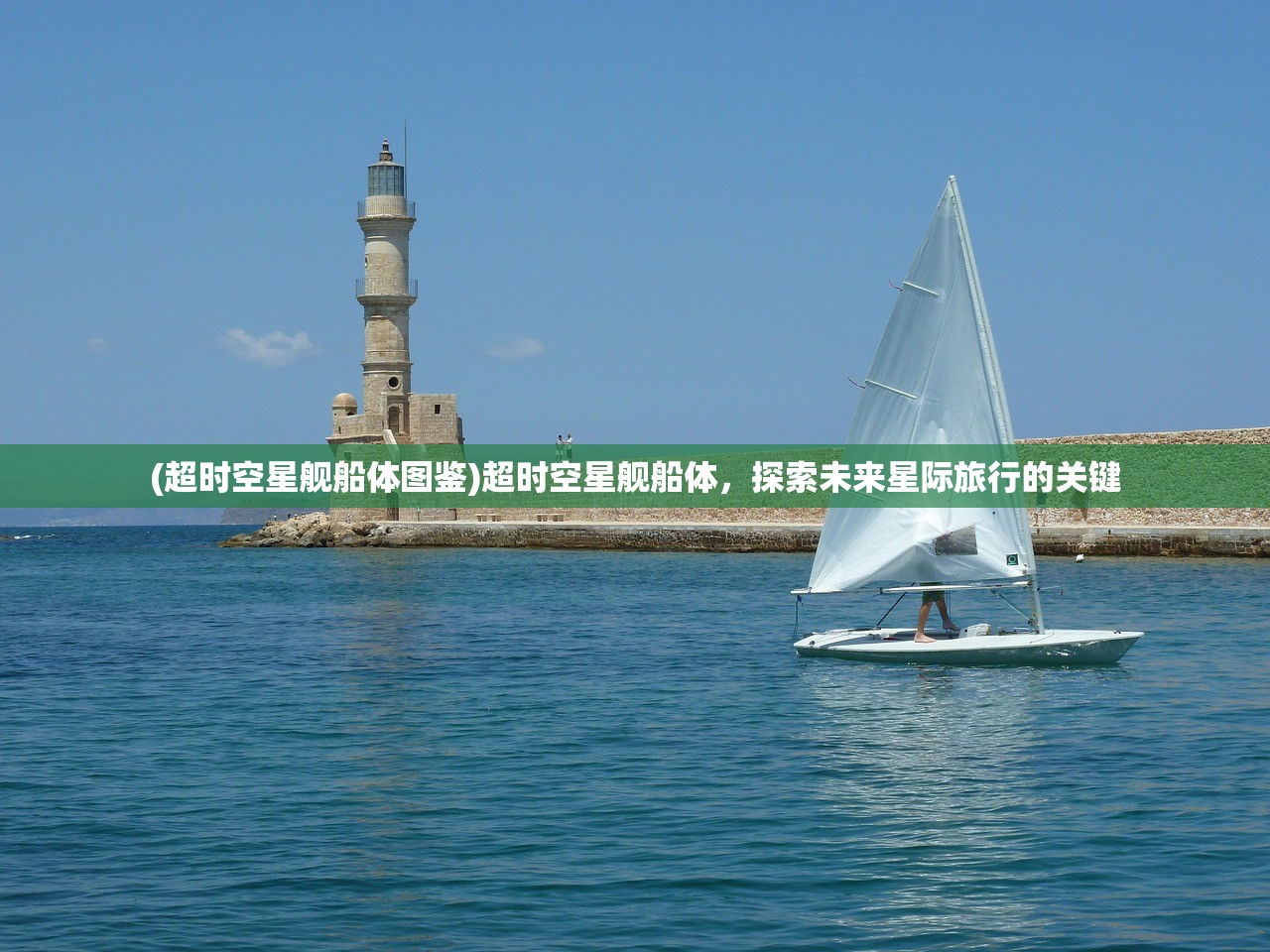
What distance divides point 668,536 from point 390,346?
578 inches

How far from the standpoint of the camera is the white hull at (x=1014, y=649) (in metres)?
17.8

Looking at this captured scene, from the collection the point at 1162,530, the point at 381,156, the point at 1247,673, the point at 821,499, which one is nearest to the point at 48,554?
the point at 381,156

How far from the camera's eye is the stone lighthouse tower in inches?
2296

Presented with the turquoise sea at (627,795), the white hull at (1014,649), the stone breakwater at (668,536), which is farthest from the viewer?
the stone breakwater at (668,536)

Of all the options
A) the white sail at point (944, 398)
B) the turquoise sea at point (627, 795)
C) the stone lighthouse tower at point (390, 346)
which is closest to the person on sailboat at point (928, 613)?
the white sail at point (944, 398)

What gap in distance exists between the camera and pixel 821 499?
5034 centimetres

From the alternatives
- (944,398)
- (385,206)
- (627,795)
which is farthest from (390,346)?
(627,795)

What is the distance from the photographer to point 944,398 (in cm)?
1831

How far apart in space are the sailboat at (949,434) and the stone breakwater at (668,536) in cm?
2164

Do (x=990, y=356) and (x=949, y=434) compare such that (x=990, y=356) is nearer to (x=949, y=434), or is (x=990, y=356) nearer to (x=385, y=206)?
(x=949, y=434)

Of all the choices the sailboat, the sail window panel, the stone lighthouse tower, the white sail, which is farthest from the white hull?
the stone lighthouse tower

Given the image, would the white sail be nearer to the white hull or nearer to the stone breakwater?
the white hull

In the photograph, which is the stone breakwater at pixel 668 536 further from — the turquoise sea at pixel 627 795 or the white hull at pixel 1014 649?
the white hull at pixel 1014 649

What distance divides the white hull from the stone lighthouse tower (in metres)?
41.2
